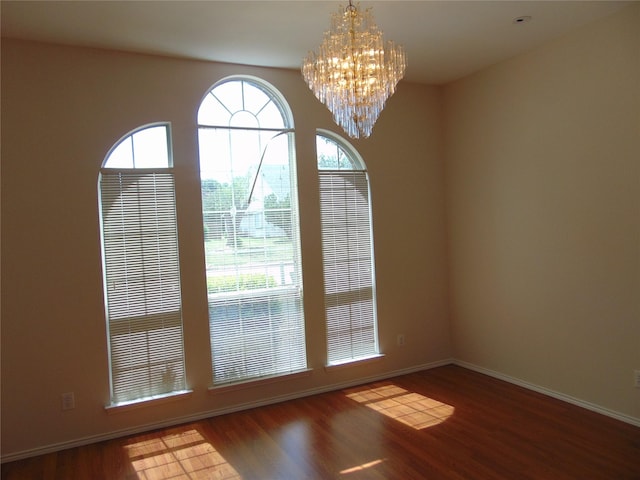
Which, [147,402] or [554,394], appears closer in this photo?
[147,402]

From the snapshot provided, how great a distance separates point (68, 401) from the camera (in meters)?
3.47

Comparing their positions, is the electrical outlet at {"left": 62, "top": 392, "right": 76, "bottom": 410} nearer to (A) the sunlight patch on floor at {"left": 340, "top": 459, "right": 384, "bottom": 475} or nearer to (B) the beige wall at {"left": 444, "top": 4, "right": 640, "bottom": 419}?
(A) the sunlight patch on floor at {"left": 340, "top": 459, "right": 384, "bottom": 475}

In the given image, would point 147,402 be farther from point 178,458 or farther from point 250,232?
point 250,232

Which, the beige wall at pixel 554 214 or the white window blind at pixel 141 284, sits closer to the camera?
the beige wall at pixel 554 214

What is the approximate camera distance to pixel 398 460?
306 cm

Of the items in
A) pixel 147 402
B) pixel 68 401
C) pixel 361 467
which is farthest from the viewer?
pixel 147 402

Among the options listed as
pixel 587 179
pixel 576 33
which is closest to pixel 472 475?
pixel 587 179

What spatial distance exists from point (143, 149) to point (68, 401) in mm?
1948

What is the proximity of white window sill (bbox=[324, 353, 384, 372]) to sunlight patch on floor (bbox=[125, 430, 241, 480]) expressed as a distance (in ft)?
4.30

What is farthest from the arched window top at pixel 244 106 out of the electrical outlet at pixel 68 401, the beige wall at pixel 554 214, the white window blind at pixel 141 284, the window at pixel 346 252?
the electrical outlet at pixel 68 401

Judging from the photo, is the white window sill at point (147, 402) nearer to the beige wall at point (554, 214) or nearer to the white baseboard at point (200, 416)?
the white baseboard at point (200, 416)

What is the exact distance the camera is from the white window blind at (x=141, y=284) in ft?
11.9

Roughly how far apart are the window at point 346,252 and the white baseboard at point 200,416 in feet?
0.79

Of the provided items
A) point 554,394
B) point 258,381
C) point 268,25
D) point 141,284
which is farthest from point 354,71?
point 554,394
